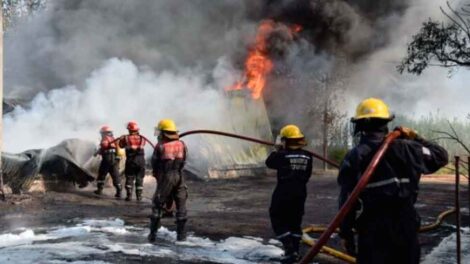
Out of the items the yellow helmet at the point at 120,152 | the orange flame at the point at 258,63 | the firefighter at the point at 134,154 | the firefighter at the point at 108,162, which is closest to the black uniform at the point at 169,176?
the firefighter at the point at 134,154

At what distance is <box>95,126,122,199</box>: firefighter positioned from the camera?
12.2 metres

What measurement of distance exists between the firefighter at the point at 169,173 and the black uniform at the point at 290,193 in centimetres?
160

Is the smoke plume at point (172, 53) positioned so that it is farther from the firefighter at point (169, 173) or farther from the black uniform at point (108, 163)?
the firefighter at point (169, 173)

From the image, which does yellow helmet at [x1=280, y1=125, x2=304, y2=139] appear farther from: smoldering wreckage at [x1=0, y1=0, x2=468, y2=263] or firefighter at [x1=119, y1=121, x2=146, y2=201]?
smoldering wreckage at [x1=0, y1=0, x2=468, y2=263]

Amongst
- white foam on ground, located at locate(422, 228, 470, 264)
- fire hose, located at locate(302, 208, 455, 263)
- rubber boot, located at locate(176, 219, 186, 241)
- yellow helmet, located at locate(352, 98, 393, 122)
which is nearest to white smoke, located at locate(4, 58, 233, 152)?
rubber boot, located at locate(176, 219, 186, 241)

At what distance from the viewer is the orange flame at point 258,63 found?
20172 millimetres

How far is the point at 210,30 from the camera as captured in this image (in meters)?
19.9

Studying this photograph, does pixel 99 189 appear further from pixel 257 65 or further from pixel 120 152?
pixel 257 65

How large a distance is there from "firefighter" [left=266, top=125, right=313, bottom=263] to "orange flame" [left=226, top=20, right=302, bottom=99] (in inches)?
530

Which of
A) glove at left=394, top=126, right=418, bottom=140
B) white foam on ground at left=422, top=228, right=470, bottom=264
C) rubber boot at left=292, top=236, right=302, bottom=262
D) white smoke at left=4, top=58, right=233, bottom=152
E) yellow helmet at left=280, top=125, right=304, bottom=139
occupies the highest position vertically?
white smoke at left=4, top=58, right=233, bottom=152

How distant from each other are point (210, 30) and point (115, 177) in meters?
9.15

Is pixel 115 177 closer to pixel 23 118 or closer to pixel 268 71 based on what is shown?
pixel 23 118

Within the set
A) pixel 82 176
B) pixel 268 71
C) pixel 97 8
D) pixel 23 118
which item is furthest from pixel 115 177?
pixel 268 71

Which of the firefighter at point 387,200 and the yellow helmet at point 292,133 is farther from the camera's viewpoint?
the yellow helmet at point 292,133
